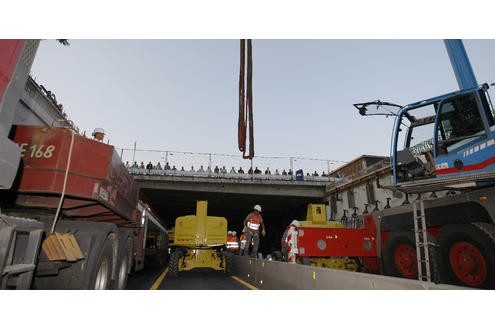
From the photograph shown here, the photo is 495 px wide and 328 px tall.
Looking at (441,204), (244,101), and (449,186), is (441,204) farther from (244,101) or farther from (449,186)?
(244,101)

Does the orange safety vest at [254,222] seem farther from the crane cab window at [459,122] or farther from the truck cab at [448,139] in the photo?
the crane cab window at [459,122]

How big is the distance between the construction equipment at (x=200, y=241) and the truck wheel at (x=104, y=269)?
19.6 ft

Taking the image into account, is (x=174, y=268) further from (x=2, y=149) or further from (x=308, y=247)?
(x=2, y=149)

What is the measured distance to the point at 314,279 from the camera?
206 inches

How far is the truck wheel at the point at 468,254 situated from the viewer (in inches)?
202

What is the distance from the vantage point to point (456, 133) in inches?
246

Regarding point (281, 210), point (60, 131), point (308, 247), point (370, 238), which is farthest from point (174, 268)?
point (281, 210)

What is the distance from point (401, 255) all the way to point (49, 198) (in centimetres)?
762

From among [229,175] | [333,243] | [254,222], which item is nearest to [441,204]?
[333,243]

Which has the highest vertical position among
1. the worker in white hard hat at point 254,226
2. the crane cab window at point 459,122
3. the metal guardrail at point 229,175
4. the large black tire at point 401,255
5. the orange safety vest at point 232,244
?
the metal guardrail at point 229,175

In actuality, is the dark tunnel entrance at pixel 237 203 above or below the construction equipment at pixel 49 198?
above

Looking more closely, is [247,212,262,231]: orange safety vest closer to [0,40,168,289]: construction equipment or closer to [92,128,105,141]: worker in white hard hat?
[0,40,168,289]: construction equipment

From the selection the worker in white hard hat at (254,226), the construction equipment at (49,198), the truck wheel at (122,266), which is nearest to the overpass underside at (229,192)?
the worker in white hard hat at (254,226)

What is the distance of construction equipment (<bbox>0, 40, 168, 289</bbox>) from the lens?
272cm
